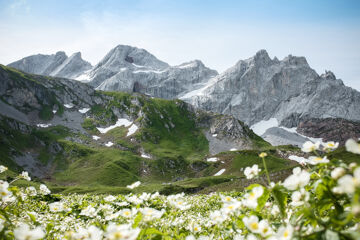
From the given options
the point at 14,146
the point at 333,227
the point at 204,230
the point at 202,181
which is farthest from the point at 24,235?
the point at 14,146

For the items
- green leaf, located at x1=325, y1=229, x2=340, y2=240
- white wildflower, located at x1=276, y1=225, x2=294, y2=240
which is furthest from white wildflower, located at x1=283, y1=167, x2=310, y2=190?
green leaf, located at x1=325, y1=229, x2=340, y2=240

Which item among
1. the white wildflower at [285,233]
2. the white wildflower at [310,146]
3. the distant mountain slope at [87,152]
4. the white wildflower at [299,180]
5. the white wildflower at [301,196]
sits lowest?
the distant mountain slope at [87,152]

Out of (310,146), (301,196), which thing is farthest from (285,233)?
(310,146)

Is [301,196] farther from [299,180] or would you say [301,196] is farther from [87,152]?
[87,152]

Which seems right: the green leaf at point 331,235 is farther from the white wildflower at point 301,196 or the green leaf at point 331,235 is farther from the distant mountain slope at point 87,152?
the distant mountain slope at point 87,152

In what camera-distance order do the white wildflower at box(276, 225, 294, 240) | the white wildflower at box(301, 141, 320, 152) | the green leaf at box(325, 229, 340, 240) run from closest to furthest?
the green leaf at box(325, 229, 340, 240), the white wildflower at box(276, 225, 294, 240), the white wildflower at box(301, 141, 320, 152)

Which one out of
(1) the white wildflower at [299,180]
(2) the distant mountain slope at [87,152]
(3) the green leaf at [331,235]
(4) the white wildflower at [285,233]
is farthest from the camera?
(2) the distant mountain slope at [87,152]

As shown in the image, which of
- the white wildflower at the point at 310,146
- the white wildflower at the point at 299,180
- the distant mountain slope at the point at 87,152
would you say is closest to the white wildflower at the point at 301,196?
the white wildflower at the point at 299,180

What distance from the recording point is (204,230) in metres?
5.36

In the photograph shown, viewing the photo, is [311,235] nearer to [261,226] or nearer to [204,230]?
[261,226]

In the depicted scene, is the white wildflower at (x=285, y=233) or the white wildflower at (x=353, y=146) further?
the white wildflower at (x=285, y=233)

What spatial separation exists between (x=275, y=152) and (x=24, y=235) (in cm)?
17677

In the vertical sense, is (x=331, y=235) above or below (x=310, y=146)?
below

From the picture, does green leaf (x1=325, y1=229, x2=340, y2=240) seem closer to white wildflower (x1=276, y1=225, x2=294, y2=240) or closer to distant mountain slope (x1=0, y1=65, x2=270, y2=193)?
white wildflower (x1=276, y1=225, x2=294, y2=240)
